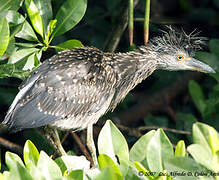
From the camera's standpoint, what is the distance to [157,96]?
19.2 feet

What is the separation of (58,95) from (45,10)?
70 centimetres

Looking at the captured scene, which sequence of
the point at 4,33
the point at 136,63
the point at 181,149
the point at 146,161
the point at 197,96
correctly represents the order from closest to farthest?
1. the point at 181,149
2. the point at 146,161
3. the point at 4,33
4. the point at 136,63
5. the point at 197,96

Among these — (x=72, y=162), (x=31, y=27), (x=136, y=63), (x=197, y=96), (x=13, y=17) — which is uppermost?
(x=13, y=17)

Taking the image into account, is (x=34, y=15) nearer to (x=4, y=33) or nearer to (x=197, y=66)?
(x=4, y=33)

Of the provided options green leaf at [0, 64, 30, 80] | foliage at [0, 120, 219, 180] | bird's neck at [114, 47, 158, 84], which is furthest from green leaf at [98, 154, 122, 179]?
bird's neck at [114, 47, 158, 84]

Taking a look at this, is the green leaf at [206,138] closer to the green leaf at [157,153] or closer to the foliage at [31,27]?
the green leaf at [157,153]

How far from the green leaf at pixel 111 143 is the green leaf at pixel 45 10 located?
1227mm

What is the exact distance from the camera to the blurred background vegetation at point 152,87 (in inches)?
171

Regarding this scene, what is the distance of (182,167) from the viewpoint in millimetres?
2359

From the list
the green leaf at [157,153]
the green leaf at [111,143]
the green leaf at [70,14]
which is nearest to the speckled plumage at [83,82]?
the green leaf at [70,14]

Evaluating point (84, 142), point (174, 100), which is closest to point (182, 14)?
point (174, 100)

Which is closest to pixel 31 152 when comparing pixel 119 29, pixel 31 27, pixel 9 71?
pixel 9 71

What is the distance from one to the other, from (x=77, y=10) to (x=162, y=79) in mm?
2192

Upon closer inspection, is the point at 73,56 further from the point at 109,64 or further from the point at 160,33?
the point at 160,33
